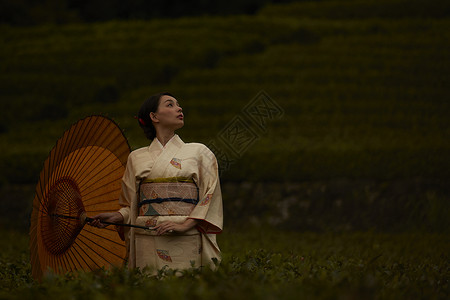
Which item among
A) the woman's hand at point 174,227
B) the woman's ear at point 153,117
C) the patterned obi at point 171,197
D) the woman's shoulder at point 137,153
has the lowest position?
the woman's hand at point 174,227

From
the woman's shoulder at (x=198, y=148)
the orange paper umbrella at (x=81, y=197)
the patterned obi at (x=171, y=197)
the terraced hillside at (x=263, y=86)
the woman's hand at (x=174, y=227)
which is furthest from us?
the terraced hillside at (x=263, y=86)

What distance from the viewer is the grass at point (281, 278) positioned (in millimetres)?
2623

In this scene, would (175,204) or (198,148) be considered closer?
(175,204)

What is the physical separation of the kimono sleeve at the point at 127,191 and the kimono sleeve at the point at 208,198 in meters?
0.42

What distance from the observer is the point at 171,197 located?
3445mm

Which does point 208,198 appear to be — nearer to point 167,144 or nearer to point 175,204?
point 175,204

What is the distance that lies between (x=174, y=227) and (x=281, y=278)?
0.67 meters

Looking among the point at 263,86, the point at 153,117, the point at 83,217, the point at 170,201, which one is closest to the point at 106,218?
the point at 83,217

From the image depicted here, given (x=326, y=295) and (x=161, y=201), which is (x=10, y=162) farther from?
(x=326, y=295)

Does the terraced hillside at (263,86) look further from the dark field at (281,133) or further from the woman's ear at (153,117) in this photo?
the woman's ear at (153,117)

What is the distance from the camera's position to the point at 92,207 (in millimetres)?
3719

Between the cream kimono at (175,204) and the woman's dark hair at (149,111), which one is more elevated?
the woman's dark hair at (149,111)

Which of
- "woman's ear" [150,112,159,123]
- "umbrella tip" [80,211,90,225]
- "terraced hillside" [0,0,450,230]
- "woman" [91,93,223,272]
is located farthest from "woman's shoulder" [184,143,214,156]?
"terraced hillside" [0,0,450,230]

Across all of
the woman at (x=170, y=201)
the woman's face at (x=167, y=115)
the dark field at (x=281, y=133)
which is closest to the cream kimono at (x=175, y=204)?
A: the woman at (x=170, y=201)
